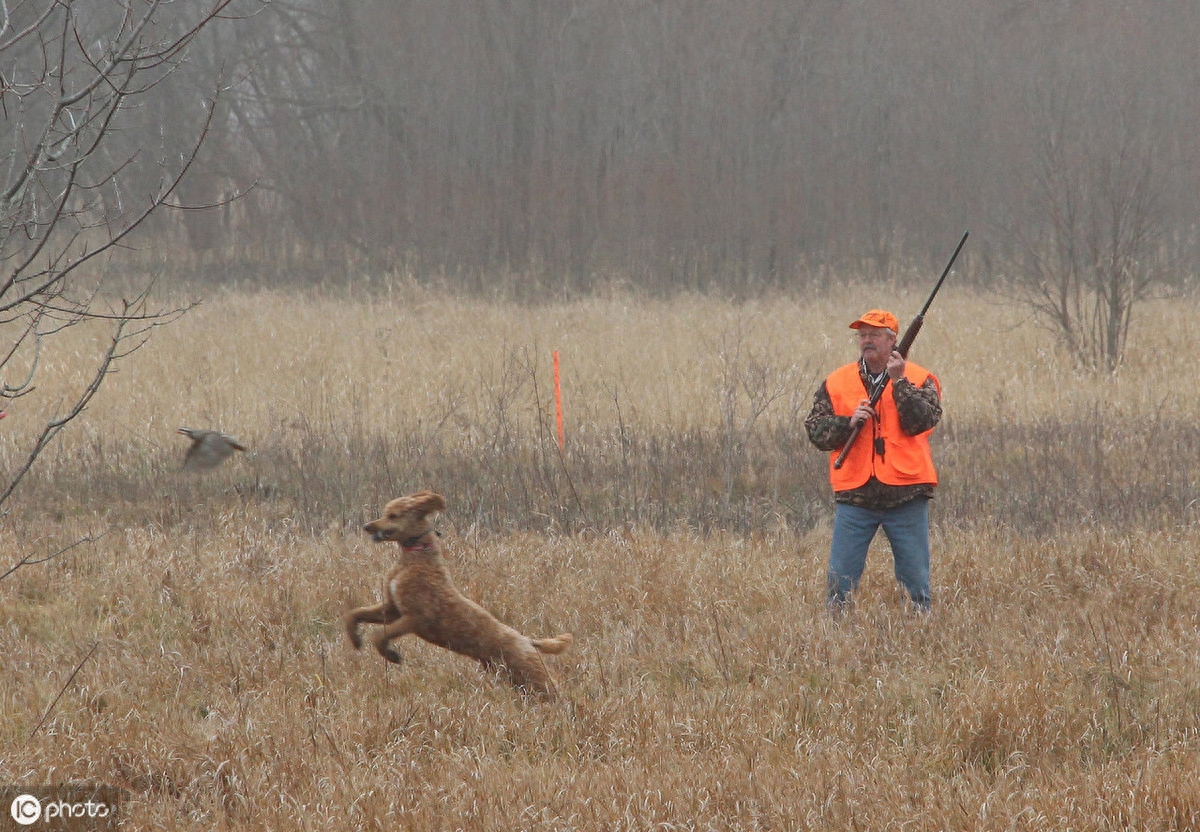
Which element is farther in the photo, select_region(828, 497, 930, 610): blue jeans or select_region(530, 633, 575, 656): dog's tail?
select_region(828, 497, 930, 610): blue jeans

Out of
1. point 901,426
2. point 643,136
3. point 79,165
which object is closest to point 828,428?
point 901,426

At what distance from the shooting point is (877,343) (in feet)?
18.8

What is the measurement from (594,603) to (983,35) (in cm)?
3150

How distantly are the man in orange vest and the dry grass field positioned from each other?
0.89 ft

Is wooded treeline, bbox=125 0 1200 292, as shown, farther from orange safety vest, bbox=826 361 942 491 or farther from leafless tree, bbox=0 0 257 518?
orange safety vest, bbox=826 361 942 491

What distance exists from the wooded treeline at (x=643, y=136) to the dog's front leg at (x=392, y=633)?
22374 millimetres

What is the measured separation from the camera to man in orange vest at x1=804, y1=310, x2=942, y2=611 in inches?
221

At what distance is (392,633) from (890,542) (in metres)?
2.48

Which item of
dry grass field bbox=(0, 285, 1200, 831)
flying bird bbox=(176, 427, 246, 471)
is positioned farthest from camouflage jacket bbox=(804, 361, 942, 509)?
flying bird bbox=(176, 427, 246, 471)

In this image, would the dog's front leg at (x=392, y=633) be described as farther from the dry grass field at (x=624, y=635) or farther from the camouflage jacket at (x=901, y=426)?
the camouflage jacket at (x=901, y=426)

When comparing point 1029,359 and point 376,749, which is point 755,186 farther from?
point 376,749

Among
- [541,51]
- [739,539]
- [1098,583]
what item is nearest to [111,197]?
[541,51]

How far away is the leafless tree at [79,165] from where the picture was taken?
381 centimetres

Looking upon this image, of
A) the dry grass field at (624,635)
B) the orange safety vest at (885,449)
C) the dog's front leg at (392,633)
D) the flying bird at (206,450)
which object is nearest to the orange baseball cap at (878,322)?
the orange safety vest at (885,449)
